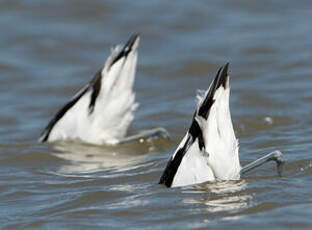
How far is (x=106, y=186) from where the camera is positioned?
710cm

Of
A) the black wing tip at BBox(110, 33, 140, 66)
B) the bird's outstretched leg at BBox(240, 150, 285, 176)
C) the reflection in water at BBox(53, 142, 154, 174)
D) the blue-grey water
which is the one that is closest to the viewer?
the blue-grey water

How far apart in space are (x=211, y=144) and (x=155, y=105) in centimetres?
477

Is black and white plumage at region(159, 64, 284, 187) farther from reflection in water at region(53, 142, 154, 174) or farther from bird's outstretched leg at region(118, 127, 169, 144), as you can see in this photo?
bird's outstretched leg at region(118, 127, 169, 144)

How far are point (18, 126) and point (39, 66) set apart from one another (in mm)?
2571

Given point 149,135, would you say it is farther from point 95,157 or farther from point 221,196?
point 221,196

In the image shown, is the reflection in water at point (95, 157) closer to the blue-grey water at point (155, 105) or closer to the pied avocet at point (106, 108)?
the blue-grey water at point (155, 105)

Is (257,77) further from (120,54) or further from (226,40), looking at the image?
(120,54)

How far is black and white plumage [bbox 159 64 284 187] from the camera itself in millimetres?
6145

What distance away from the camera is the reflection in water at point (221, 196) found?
19.2ft

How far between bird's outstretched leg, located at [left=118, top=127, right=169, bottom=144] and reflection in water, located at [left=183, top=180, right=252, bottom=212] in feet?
8.85

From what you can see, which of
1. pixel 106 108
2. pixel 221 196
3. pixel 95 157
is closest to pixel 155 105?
pixel 106 108

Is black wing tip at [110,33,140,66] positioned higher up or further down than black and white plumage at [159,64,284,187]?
higher up

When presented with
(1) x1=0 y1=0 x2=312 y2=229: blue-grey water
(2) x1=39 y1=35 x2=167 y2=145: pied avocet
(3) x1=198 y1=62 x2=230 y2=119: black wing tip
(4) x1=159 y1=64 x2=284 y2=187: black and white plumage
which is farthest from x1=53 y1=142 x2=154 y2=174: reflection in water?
(3) x1=198 y1=62 x2=230 y2=119: black wing tip

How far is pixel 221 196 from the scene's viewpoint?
20.0ft
